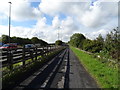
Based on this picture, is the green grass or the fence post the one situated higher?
the fence post

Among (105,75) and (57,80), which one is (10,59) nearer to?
(57,80)

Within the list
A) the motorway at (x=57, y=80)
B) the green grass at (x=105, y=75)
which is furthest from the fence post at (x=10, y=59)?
the green grass at (x=105, y=75)

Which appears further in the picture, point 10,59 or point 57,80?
point 10,59

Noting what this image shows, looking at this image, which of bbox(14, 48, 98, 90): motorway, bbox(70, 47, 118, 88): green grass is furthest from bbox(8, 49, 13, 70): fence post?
bbox(70, 47, 118, 88): green grass

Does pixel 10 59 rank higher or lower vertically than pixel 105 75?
higher

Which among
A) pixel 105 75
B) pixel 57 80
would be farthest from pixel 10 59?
pixel 105 75

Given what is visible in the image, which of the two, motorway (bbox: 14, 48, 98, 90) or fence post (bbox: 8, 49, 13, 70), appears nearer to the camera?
motorway (bbox: 14, 48, 98, 90)

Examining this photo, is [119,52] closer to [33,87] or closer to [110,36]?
[110,36]

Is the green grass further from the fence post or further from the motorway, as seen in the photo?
the fence post

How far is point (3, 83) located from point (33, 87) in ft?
4.59

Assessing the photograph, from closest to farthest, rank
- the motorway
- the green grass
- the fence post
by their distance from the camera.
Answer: the motorway, the green grass, the fence post

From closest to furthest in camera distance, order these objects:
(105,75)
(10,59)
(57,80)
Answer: (57,80), (10,59), (105,75)

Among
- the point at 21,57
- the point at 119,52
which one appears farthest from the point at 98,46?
the point at 21,57

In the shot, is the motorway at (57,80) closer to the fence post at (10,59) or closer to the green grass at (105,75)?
the green grass at (105,75)
